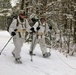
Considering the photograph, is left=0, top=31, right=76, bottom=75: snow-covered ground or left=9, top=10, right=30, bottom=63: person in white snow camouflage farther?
left=9, top=10, right=30, bottom=63: person in white snow camouflage

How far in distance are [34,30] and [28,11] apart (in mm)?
8097

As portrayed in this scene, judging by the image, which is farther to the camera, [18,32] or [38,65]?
[18,32]

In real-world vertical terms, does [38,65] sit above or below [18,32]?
below

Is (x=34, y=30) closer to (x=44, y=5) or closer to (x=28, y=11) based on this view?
(x=44, y=5)

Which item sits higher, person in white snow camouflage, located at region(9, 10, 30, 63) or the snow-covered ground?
person in white snow camouflage, located at region(9, 10, 30, 63)

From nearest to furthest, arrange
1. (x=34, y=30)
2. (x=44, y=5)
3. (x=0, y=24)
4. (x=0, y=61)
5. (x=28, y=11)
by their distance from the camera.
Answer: (x=0, y=61) < (x=34, y=30) < (x=44, y=5) < (x=28, y=11) < (x=0, y=24)

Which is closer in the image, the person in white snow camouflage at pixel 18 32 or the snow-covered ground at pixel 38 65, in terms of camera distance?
the snow-covered ground at pixel 38 65

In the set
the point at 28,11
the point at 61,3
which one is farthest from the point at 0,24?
the point at 61,3

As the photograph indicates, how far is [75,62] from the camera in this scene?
38.4ft

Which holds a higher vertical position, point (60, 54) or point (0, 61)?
point (0, 61)

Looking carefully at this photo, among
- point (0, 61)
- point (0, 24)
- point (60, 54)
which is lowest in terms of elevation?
point (0, 24)

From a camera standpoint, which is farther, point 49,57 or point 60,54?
point 60,54

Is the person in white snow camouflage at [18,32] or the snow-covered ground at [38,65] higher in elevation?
the person in white snow camouflage at [18,32]

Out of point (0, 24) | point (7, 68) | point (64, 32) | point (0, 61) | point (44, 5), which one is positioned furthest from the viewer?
point (0, 24)
